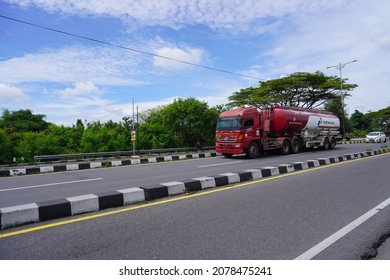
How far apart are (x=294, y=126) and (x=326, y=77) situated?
20.6 metres

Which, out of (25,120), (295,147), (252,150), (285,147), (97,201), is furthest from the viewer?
(25,120)

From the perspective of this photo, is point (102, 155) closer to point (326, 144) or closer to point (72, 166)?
point (72, 166)

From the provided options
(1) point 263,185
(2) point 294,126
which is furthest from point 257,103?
(1) point 263,185

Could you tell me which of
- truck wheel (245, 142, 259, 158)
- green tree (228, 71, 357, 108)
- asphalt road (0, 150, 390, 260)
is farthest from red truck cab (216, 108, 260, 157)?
green tree (228, 71, 357, 108)

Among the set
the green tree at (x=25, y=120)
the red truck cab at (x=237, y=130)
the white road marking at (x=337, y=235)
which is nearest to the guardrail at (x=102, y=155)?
the red truck cab at (x=237, y=130)

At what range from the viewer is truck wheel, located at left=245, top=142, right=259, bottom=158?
1620 centimetres

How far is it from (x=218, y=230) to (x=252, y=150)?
12.9 m

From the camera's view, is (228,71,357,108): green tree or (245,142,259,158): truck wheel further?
(228,71,357,108): green tree

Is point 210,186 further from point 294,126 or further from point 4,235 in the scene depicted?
point 294,126

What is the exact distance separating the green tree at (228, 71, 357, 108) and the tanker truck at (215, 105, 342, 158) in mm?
13940

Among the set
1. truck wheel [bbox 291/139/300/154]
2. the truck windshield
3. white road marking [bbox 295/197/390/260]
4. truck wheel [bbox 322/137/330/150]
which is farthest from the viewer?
truck wheel [bbox 322/137/330/150]

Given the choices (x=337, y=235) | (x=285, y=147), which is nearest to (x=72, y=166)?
(x=337, y=235)

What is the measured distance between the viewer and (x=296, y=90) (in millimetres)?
36438

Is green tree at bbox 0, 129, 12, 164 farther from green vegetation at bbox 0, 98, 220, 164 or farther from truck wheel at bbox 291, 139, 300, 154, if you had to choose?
truck wheel at bbox 291, 139, 300, 154
